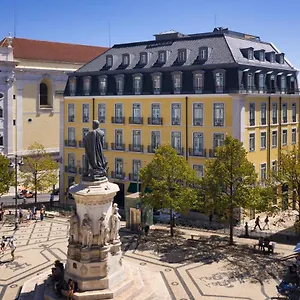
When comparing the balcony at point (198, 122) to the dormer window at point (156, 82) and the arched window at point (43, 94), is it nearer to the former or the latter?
the dormer window at point (156, 82)

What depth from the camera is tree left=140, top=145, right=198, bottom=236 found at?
31688 mm

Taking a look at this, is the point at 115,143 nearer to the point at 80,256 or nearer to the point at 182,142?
the point at 182,142

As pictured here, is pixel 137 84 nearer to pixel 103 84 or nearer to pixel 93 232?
pixel 103 84

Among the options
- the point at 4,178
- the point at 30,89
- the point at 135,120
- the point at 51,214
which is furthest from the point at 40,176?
the point at 30,89

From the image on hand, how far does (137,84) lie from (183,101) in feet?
17.6

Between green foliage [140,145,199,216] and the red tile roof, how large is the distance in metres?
38.7

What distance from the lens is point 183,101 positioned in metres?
42.3

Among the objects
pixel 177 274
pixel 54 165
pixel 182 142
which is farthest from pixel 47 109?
pixel 177 274

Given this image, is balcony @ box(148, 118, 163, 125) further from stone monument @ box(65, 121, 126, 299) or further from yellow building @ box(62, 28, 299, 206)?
→ stone monument @ box(65, 121, 126, 299)

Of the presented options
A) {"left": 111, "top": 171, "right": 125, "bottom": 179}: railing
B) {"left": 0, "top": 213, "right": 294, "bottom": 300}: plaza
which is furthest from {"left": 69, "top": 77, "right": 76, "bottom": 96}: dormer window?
{"left": 0, "top": 213, "right": 294, "bottom": 300}: plaza

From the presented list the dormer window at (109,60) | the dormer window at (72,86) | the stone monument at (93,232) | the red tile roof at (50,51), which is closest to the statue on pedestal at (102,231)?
the stone monument at (93,232)

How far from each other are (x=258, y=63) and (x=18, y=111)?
35777mm

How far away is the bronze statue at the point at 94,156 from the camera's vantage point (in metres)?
21.2

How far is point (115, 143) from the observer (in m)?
47.5
